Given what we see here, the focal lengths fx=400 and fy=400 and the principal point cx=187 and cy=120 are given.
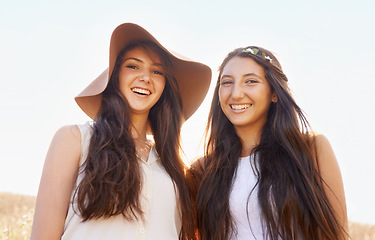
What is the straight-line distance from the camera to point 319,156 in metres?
3.58

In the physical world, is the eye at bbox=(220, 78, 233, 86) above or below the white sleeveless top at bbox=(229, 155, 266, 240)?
above

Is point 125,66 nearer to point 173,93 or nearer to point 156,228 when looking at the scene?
point 173,93

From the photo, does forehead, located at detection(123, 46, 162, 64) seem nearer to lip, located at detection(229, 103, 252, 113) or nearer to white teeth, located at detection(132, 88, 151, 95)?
white teeth, located at detection(132, 88, 151, 95)

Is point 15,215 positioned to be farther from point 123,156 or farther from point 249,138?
point 249,138

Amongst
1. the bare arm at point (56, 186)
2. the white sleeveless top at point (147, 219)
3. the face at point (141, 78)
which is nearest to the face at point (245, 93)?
the face at point (141, 78)

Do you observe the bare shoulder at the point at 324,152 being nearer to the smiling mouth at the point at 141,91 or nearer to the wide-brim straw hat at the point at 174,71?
the wide-brim straw hat at the point at 174,71

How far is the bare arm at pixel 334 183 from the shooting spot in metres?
3.50

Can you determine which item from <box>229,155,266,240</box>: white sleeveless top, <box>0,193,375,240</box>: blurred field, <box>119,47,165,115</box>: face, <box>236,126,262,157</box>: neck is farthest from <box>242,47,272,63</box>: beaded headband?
<box>0,193,375,240</box>: blurred field

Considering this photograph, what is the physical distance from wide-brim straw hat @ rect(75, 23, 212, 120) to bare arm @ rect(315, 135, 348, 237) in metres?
1.45

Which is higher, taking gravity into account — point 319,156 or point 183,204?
point 319,156

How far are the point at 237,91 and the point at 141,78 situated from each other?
35.4 inches

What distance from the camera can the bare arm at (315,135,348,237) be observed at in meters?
3.50

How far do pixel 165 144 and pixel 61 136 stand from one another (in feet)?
3.30

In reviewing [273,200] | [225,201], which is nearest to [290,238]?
[273,200]
